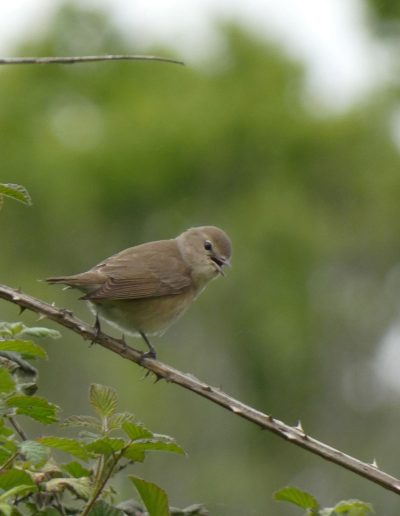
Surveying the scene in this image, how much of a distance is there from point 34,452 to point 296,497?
1.60 ft

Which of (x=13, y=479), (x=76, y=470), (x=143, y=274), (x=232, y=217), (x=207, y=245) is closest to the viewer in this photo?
(x=13, y=479)

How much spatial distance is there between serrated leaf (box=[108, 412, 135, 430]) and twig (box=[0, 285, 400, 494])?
23 centimetres

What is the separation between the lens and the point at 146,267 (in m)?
5.48

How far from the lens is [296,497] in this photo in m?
2.36

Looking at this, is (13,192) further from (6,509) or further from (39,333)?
(6,509)

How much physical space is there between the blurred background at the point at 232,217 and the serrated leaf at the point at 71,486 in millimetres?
13582

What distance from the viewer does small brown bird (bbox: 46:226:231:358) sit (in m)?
4.89

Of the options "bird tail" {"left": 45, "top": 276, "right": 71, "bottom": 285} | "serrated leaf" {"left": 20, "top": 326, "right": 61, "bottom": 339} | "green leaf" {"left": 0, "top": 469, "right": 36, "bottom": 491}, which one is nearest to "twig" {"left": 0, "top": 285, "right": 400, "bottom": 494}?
"serrated leaf" {"left": 20, "top": 326, "right": 61, "bottom": 339}

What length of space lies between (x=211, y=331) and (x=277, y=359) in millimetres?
2072

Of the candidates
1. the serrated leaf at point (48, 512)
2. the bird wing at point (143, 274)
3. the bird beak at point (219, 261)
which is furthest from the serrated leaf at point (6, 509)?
the bird beak at point (219, 261)

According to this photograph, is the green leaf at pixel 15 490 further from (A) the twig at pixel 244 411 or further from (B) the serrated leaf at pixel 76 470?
(A) the twig at pixel 244 411

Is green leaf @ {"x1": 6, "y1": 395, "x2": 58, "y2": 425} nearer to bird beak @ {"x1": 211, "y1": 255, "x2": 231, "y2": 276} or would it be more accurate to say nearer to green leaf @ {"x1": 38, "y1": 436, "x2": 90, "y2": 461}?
green leaf @ {"x1": 38, "y1": 436, "x2": 90, "y2": 461}

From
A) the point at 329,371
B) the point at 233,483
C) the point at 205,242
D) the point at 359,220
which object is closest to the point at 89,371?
the point at 233,483

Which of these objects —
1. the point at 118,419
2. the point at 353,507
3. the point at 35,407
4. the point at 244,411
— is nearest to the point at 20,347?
the point at 35,407
